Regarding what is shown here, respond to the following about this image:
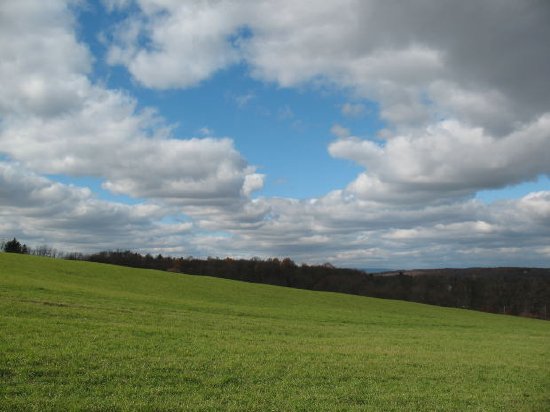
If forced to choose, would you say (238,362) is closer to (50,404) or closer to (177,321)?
(50,404)

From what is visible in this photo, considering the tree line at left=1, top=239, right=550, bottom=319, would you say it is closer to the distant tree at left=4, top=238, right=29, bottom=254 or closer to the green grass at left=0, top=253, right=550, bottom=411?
the distant tree at left=4, top=238, right=29, bottom=254

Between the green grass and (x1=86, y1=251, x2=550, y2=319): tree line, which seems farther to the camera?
A: (x1=86, y1=251, x2=550, y2=319): tree line

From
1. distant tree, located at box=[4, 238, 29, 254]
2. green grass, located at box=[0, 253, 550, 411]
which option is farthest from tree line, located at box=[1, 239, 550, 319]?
green grass, located at box=[0, 253, 550, 411]

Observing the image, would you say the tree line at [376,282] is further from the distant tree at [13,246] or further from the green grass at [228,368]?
the green grass at [228,368]

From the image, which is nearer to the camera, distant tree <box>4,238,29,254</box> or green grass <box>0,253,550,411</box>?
green grass <box>0,253,550,411</box>

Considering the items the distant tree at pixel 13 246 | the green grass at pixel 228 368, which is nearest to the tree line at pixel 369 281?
the distant tree at pixel 13 246

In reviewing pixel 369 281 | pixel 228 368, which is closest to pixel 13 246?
pixel 369 281

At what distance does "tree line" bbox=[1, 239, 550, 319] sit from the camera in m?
126

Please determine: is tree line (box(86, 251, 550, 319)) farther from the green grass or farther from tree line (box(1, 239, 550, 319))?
the green grass

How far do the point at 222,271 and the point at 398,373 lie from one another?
405ft

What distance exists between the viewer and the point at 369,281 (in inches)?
5300

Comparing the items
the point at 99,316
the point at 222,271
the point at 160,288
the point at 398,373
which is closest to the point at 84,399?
the point at 398,373

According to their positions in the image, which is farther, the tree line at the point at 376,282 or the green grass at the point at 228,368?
the tree line at the point at 376,282

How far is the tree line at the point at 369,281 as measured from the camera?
126 metres
